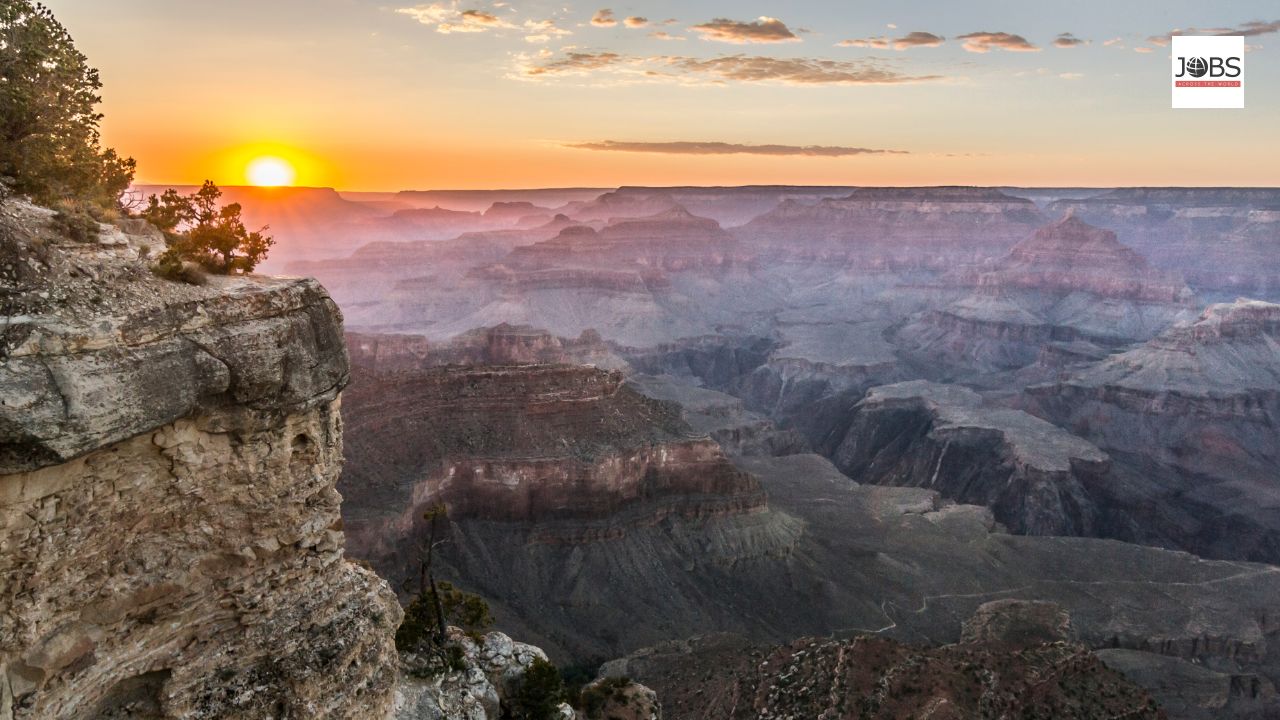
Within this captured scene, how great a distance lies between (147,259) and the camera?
594 inches

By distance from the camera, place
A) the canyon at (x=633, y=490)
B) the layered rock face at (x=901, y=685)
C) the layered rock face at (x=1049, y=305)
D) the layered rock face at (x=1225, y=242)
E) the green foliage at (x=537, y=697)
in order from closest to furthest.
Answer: the canyon at (x=633, y=490) < the green foliage at (x=537, y=697) < the layered rock face at (x=901, y=685) < the layered rock face at (x=1049, y=305) < the layered rock face at (x=1225, y=242)

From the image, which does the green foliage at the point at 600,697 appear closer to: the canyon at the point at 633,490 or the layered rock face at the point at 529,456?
the canyon at the point at 633,490

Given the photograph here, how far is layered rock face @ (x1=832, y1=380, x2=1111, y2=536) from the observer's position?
86.2 meters

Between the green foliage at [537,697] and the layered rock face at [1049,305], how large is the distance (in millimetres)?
129327

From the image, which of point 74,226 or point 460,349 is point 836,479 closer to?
point 460,349

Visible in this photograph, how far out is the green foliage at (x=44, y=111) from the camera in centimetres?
1595

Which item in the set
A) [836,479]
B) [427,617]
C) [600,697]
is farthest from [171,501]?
[836,479]

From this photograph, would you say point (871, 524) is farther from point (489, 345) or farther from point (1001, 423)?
point (489, 345)

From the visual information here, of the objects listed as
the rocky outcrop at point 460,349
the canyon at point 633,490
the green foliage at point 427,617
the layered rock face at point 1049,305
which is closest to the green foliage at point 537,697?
the canyon at point 633,490

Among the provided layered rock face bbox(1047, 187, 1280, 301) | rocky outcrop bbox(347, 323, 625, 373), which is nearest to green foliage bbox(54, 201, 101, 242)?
rocky outcrop bbox(347, 323, 625, 373)

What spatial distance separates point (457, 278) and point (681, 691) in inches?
5558

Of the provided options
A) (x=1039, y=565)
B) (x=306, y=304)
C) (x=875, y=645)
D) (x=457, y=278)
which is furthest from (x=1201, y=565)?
(x=457, y=278)

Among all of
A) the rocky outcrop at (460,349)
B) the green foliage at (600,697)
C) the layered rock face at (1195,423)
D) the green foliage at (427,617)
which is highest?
the green foliage at (427,617)

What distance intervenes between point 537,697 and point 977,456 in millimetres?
83051
